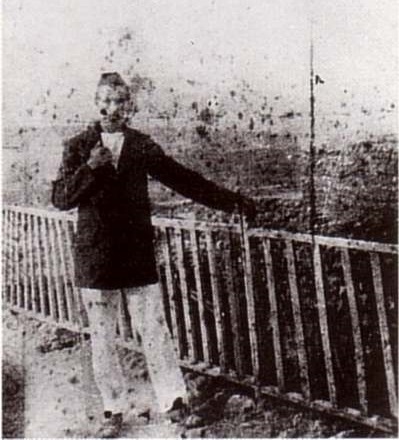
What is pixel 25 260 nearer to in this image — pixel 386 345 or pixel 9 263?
pixel 9 263

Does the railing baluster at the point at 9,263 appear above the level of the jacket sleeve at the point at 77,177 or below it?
below

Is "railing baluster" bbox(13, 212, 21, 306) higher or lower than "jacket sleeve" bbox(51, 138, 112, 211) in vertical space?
lower

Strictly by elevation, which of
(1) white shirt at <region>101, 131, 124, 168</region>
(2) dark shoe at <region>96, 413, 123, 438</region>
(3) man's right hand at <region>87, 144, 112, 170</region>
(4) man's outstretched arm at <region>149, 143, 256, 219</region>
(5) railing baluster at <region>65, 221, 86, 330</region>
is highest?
(1) white shirt at <region>101, 131, 124, 168</region>

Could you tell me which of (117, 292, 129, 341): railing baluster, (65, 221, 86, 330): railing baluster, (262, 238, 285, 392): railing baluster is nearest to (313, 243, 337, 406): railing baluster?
(262, 238, 285, 392): railing baluster

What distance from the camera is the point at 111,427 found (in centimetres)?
223

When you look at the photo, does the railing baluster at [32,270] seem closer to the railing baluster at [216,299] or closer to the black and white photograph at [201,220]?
the black and white photograph at [201,220]

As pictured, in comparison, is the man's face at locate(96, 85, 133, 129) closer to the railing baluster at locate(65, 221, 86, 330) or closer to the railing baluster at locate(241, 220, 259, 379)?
the railing baluster at locate(65, 221, 86, 330)

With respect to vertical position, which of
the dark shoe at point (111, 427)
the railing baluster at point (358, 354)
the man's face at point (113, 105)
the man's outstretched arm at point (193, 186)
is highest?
the man's face at point (113, 105)

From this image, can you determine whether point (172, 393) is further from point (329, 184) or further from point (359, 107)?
point (359, 107)

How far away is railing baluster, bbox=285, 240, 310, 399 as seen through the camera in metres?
2.22

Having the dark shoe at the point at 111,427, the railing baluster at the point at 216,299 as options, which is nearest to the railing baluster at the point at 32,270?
the dark shoe at the point at 111,427

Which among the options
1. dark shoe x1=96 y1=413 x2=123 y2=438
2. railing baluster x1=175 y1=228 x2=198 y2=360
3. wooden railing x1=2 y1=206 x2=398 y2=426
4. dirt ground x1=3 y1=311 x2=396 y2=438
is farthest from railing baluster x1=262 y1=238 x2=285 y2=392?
dark shoe x1=96 y1=413 x2=123 y2=438

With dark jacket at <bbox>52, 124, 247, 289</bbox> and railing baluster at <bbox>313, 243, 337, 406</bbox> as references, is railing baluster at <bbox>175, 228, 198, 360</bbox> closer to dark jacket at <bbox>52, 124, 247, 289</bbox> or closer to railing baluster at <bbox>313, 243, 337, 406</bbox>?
dark jacket at <bbox>52, 124, 247, 289</bbox>

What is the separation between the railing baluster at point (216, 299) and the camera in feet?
7.32
